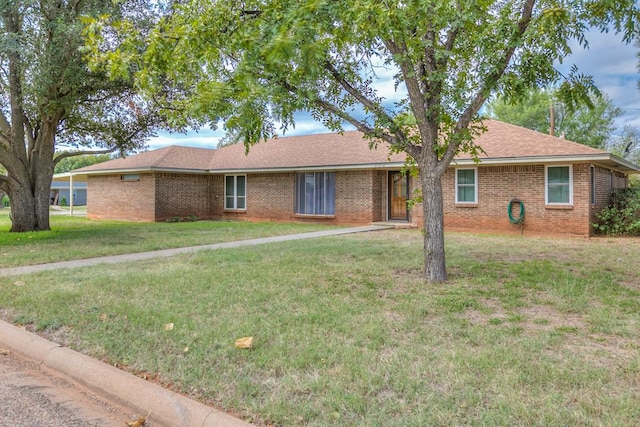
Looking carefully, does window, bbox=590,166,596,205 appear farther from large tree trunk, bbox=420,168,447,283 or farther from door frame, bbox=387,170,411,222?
large tree trunk, bbox=420,168,447,283

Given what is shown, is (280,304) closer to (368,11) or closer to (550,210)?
(368,11)

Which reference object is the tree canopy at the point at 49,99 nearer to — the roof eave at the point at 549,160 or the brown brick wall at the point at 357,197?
the brown brick wall at the point at 357,197

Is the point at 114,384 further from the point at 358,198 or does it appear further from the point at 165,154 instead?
the point at 165,154

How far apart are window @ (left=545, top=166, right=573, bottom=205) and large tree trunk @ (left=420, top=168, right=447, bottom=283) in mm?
8714

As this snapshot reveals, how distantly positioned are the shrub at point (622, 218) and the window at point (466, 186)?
369 cm

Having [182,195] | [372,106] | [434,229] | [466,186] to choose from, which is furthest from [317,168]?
[434,229]

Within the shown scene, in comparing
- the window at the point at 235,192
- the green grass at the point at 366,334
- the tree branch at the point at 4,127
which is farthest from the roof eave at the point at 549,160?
the tree branch at the point at 4,127

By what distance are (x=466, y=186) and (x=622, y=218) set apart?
483 cm

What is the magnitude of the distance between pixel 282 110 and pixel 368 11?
1.85 metres

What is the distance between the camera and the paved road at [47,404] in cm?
305

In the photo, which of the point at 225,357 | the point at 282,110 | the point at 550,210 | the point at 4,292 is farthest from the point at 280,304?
the point at 550,210

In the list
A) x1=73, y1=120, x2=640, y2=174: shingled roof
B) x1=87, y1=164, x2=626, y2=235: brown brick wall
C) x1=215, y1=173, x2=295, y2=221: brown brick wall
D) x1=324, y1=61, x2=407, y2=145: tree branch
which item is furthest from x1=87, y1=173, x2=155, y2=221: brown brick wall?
x1=324, y1=61, x2=407, y2=145: tree branch

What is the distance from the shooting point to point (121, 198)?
22516mm

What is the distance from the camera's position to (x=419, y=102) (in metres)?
6.75
